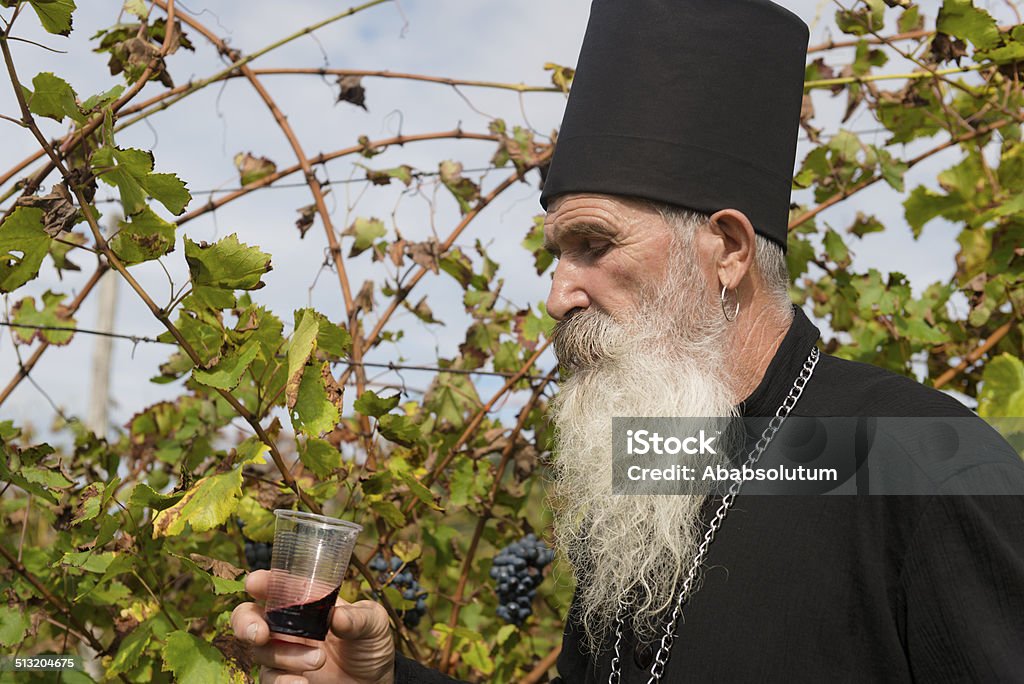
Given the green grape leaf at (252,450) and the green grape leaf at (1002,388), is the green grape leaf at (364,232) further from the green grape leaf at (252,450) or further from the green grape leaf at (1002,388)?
the green grape leaf at (1002,388)

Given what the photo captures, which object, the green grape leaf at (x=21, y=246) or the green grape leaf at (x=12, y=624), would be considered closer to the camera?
the green grape leaf at (x=21, y=246)

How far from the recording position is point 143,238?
1862mm

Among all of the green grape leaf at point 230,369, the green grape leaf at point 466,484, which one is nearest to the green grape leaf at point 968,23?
the green grape leaf at point 466,484

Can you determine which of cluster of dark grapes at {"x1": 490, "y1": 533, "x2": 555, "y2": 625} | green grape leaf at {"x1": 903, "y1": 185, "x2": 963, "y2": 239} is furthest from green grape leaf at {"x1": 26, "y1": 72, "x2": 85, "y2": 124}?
green grape leaf at {"x1": 903, "y1": 185, "x2": 963, "y2": 239}

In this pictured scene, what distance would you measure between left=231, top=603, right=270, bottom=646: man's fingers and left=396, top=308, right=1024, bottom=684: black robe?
25.2 inches

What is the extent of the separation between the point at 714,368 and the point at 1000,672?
2.50 feet

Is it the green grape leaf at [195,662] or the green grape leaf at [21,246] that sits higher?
the green grape leaf at [21,246]

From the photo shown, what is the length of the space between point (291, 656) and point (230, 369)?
51cm

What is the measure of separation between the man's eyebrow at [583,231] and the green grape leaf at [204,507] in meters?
0.76

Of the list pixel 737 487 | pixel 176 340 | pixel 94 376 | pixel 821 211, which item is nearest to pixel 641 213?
pixel 737 487

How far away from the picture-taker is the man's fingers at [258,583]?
1748 millimetres

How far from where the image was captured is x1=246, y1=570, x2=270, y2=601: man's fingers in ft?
5.74

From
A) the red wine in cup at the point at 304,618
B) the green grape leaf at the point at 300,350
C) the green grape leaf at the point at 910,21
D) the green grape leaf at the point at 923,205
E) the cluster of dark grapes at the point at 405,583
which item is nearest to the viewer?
the red wine in cup at the point at 304,618

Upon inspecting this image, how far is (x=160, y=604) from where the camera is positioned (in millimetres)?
2141
